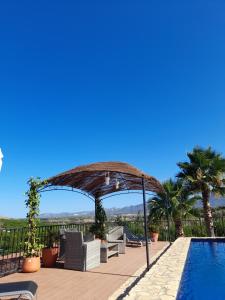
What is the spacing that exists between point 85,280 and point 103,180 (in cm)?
500

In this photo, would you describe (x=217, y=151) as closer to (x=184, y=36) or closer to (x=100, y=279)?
(x=184, y=36)

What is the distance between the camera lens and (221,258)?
9047 millimetres

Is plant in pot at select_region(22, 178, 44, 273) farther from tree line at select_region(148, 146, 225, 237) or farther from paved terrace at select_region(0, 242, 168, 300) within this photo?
tree line at select_region(148, 146, 225, 237)

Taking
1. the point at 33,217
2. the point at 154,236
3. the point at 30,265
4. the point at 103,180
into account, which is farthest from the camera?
the point at 154,236

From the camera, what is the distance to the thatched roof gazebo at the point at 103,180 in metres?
7.91

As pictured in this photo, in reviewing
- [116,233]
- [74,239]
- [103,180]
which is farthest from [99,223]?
[74,239]

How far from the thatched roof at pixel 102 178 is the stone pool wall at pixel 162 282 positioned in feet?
7.33

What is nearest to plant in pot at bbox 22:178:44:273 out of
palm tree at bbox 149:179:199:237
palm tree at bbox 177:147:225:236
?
palm tree at bbox 149:179:199:237

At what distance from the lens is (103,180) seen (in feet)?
34.8

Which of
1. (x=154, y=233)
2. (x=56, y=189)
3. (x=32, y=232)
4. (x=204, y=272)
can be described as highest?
(x=56, y=189)

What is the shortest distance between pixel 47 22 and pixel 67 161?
1045 cm

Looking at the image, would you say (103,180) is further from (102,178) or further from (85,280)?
(85,280)

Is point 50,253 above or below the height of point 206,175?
below

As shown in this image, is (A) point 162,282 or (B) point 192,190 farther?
(B) point 192,190
